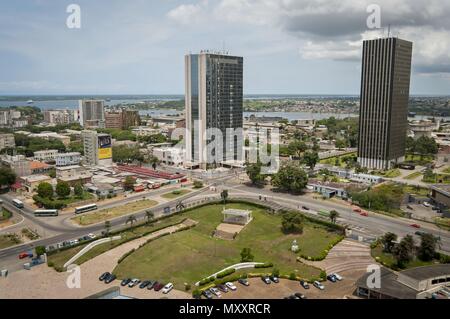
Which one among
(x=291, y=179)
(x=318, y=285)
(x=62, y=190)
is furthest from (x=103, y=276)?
(x=291, y=179)

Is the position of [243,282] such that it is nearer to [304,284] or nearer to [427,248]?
[304,284]

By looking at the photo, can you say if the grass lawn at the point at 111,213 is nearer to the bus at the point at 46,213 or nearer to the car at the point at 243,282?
the bus at the point at 46,213

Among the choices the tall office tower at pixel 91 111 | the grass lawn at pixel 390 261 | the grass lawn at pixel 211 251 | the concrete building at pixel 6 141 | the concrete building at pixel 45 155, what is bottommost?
the grass lawn at pixel 211 251

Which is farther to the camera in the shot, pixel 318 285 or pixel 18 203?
pixel 18 203

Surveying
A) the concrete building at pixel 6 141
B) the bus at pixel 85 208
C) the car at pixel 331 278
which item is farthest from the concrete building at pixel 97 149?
the car at pixel 331 278

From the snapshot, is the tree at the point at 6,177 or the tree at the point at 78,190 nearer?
the tree at the point at 78,190

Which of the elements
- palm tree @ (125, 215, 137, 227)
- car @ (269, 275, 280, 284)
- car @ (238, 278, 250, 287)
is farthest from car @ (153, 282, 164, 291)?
palm tree @ (125, 215, 137, 227)
